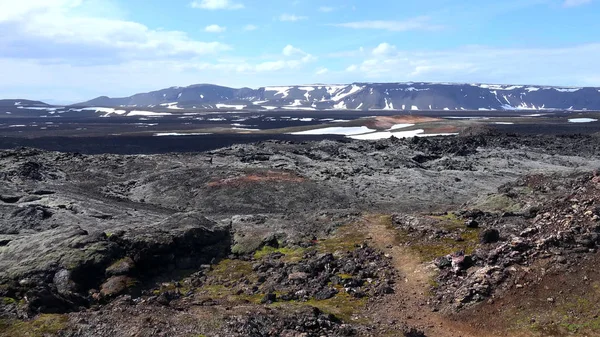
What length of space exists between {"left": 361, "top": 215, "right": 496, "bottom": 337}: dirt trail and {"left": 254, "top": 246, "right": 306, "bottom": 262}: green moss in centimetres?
460

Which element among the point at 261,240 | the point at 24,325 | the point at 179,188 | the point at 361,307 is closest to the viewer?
the point at 24,325

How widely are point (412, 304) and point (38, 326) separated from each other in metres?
14.7

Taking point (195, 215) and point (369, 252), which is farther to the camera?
point (195, 215)

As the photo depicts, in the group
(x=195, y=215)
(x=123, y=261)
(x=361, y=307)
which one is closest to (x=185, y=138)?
(x=195, y=215)

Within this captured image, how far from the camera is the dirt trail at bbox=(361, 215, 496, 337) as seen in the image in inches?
762

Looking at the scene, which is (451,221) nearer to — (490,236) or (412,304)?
(490,236)

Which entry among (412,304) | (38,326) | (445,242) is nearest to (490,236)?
(445,242)

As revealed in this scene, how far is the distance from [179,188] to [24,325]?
3337 cm

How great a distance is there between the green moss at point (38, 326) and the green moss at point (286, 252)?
1370cm

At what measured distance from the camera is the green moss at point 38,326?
57.3 ft

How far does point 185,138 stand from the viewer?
116250 millimetres

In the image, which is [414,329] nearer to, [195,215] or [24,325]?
[24,325]

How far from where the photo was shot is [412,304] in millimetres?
21812

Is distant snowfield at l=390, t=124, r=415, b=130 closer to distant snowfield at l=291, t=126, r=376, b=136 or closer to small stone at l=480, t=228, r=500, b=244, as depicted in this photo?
distant snowfield at l=291, t=126, r=376, b=136
